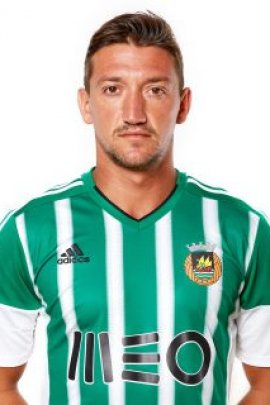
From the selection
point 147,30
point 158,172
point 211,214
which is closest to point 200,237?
point 211,214

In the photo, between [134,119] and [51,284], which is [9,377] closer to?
[51,284]

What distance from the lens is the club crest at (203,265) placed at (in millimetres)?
2285

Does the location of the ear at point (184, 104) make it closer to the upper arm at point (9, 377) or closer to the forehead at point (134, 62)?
the forehead at point (134, 62)

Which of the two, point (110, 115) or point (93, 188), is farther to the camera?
point (93, 188)

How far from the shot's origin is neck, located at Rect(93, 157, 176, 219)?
2.32 m

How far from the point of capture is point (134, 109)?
2.17 m

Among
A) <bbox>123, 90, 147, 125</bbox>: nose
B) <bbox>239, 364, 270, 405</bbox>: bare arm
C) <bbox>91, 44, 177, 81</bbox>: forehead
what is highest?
<bbox>91, 44, 177, 81</bbox>: forehead

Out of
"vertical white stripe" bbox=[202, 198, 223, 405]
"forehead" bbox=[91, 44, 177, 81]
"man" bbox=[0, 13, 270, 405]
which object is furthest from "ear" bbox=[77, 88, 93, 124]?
"vertical white stripe" bbox=[202, 198, 223, 405]

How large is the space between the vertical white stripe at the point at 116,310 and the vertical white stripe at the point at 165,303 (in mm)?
106

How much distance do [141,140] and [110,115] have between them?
4.6 inches

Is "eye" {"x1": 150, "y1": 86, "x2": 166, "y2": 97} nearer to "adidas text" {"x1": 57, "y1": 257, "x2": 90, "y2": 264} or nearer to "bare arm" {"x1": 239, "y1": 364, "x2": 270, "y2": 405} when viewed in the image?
"adidas text" {"x1": 57, "y1": 257, "x2": 90, "y2": 264}

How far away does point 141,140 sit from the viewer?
2.18 m

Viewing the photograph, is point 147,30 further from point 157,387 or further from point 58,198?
point 157,387

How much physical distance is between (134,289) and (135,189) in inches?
11.4
